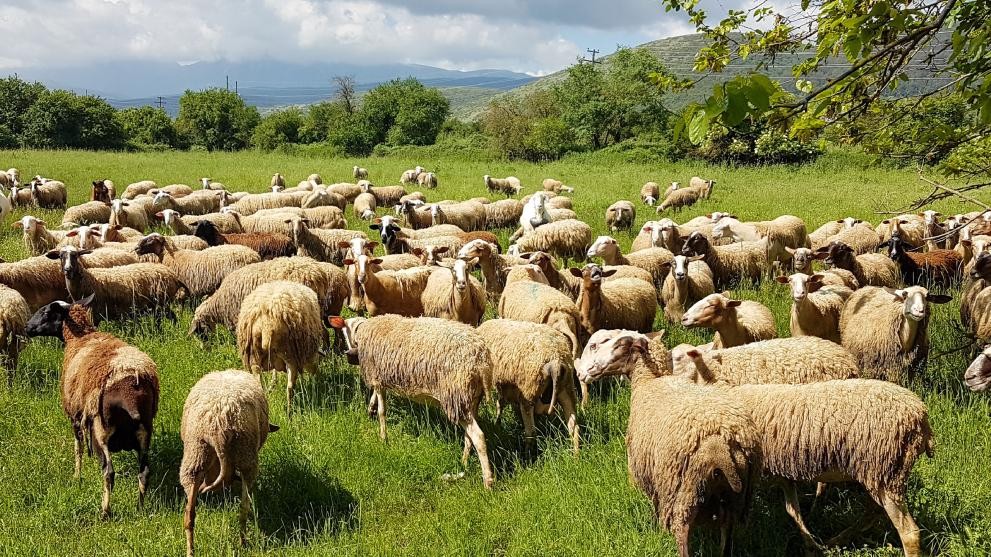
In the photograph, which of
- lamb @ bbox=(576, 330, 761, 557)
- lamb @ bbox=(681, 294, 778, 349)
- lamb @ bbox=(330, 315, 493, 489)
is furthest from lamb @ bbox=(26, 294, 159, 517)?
lamb @ bbox=(681, 294, 778, 349)

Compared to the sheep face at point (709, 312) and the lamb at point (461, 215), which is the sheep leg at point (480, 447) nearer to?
the sheep face at point (709, 312)

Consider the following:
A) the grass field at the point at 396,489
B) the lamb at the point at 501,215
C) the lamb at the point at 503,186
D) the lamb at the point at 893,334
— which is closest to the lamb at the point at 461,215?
the lamb at the point at 501,215

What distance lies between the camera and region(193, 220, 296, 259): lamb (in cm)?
1187

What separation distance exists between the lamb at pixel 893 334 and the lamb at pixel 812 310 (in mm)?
501

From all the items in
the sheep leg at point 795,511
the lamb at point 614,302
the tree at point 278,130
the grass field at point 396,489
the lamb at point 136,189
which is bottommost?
the grass field at point 396,489

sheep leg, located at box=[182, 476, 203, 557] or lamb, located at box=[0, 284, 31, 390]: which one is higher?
lamb, located at box=[0, 284, 31, 390]

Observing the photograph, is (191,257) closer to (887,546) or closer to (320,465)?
(320,465)

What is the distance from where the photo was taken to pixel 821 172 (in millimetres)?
29547

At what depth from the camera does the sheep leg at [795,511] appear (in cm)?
404

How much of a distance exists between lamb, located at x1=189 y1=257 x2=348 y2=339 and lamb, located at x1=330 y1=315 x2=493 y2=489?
2.36 metres

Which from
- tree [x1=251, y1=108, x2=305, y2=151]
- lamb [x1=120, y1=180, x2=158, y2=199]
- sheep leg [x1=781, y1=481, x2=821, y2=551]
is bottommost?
sheep leg [x1=781, y1=481, x2=821, y2=551]

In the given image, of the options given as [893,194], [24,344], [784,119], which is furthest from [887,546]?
[893,194]

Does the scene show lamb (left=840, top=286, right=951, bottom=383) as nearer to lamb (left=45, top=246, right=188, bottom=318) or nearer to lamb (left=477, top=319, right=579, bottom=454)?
lamb (left=477, top=319, right=579, bottom=454)

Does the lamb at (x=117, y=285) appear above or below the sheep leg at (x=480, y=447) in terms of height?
above
